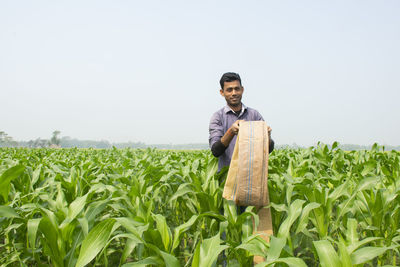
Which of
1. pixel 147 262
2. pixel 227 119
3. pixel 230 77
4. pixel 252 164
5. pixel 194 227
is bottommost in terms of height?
pixel 194 227

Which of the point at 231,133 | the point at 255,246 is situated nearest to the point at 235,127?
the point at 231,133

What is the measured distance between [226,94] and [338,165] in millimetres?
3870

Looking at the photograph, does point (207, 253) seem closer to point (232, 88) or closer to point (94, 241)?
point (94, 241)

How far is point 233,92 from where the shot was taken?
265 centimetres

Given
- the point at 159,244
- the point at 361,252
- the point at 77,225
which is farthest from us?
the point at 77,225

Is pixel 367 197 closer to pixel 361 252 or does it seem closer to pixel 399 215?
pixel 399 215

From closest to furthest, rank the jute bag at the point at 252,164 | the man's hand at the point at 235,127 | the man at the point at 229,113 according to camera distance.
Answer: the jute bag at the point at 252,164
the man's hand at the point at 235,127
the man at the point at 229,113

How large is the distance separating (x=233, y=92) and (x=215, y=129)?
421 mm

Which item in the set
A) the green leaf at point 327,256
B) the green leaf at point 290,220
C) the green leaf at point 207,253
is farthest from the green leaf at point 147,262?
the green leaf at point 327,256

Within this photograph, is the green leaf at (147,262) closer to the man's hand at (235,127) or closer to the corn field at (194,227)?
the corn field at (194,227)

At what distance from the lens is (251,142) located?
1801mm

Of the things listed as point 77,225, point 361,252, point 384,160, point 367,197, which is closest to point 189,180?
point 77,225

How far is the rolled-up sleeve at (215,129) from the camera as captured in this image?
2492 mm

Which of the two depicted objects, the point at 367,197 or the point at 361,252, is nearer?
the point at 361,252
